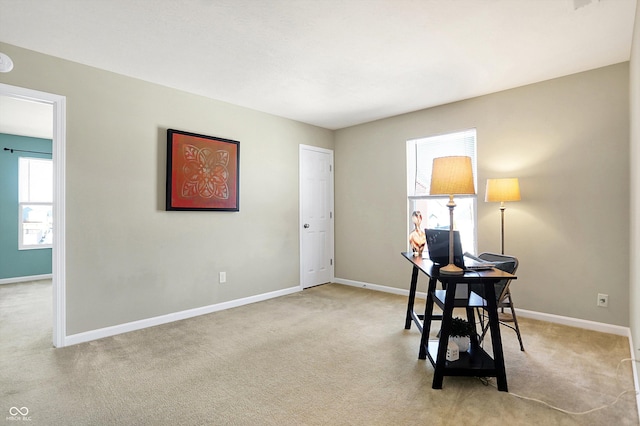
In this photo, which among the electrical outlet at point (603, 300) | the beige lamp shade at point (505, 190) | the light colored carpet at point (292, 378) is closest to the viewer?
the light colored carpet at point (292, 378)

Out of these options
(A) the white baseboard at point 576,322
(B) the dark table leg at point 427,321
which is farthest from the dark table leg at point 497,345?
(A) the white baseboard at point 576,322

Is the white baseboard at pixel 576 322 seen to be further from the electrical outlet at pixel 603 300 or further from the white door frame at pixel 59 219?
the white door frame at pixel 59 219

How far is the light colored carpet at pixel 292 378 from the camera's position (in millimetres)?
1934

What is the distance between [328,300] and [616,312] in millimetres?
2995

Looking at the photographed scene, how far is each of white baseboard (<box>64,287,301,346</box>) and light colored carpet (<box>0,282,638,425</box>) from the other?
107 millimetres

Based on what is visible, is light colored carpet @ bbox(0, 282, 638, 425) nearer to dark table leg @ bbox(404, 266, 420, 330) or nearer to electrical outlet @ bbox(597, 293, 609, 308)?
dark table leg @ bbox(404, 266, 420, 330)

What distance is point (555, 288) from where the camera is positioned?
3.46 m

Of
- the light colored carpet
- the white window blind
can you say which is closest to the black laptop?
the light colored carpet

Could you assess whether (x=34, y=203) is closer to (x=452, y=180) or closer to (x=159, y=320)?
(x=159, y=320)

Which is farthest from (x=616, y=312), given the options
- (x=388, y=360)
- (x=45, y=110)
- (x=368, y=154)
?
(x=45, y=110)

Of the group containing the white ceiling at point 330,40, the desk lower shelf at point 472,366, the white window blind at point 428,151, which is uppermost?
the white ceiling at point 330,40

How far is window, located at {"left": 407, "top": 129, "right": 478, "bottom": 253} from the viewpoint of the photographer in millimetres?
4133

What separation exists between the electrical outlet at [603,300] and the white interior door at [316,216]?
3.44 metres

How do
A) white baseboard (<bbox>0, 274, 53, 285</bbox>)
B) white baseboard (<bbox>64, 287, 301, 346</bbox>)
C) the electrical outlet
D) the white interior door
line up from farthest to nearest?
white baseboard (<bbox>0, 274, 53, 285</bbox>)
the white interior door
the electrical outlet
white baseboard (<bbox>64, 287, 301, 346</bbox>)
